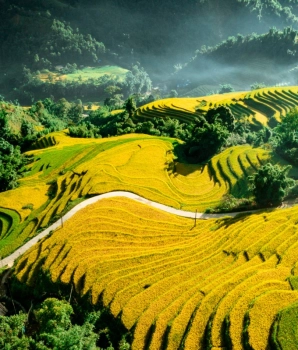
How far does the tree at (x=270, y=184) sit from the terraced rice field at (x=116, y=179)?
4846 millimetres

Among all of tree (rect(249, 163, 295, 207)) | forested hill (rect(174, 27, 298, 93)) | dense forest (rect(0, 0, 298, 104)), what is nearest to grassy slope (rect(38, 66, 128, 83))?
dense forest (rect(0, 0, 298, 104))

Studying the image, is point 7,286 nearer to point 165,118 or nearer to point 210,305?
point 210,305

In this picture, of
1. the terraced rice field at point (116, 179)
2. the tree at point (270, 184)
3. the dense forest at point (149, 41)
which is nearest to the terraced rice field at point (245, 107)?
the terraced rice field at point (116, 179)

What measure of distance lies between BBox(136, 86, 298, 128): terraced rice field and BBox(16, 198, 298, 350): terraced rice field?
1543 inches

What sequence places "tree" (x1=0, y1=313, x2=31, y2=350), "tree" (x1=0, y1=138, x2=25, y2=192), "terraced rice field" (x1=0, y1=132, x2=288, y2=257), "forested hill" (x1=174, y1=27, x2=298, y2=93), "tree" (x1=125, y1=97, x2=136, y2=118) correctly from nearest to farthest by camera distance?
"tree" (x1=0, y1=313, x2=31, y2=350), "terraced rice field" (x1=0, y1=132, x2=288, y2=257), "tree" (x1=0, y1=138, x2=25, y2=192), "tree" (x1=125, y1=97, x2=136, y2=118), "forested hill" (x1=174, y1=27, x2=298, y2=93)

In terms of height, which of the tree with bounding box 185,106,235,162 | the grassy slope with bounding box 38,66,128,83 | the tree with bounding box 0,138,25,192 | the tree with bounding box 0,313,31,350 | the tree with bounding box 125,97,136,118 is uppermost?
the grassy slope with bounding box 38,66,128,83

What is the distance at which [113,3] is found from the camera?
595 ft

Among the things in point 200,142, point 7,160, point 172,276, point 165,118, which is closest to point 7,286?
point 172,276

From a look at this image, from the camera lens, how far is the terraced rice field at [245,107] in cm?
6725

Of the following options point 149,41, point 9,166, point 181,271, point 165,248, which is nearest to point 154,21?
point 149,41

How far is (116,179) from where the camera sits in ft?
124

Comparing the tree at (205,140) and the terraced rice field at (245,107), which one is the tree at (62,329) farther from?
the terraced rice field at (245,107)

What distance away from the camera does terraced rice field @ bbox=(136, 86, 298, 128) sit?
67.2 m

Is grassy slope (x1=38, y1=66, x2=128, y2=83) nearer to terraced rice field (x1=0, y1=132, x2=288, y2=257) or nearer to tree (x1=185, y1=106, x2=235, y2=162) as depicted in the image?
terraced rice field (x1=0, y1=132, x2=288, y2=257)
